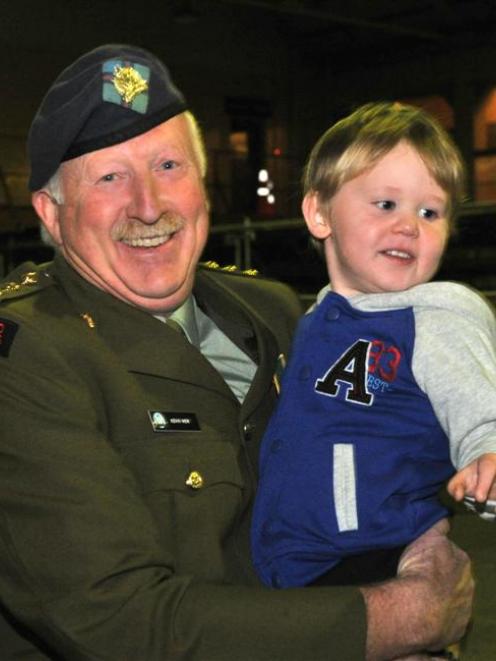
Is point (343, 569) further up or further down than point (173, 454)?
further down

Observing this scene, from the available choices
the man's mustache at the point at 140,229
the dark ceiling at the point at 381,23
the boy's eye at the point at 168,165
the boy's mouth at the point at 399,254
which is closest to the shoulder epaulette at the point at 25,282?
the man's mustache at the point at 140,229

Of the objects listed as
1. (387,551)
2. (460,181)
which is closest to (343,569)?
(387,551)

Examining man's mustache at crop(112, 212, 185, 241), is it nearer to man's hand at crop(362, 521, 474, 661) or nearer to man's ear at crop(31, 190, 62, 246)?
man's ear at crop(31, 190, 62, 246)

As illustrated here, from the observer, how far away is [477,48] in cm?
2333

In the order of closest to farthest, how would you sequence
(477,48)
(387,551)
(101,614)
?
(101,614)
(387,551)
(477,48)

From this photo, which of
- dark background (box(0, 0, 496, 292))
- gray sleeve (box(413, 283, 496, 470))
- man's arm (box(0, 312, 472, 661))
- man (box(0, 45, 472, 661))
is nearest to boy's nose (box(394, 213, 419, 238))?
gray sleeve (box(413, 283, 496, 470))

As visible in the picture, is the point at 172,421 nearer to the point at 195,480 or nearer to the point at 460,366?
the point at 195,480

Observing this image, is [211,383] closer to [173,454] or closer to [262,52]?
[173,454]

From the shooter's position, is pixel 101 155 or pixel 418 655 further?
pixel 101 155

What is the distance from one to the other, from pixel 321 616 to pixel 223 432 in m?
0.38

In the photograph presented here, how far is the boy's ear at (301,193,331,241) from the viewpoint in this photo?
2.21m

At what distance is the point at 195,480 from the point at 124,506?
7.1 inches

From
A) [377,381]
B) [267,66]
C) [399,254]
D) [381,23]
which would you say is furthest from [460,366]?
[267,66]

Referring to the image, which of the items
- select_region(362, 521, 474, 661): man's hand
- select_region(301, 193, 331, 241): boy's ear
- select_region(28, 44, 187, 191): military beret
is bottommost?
select_region(362, 521, 474, 661): man's hand
